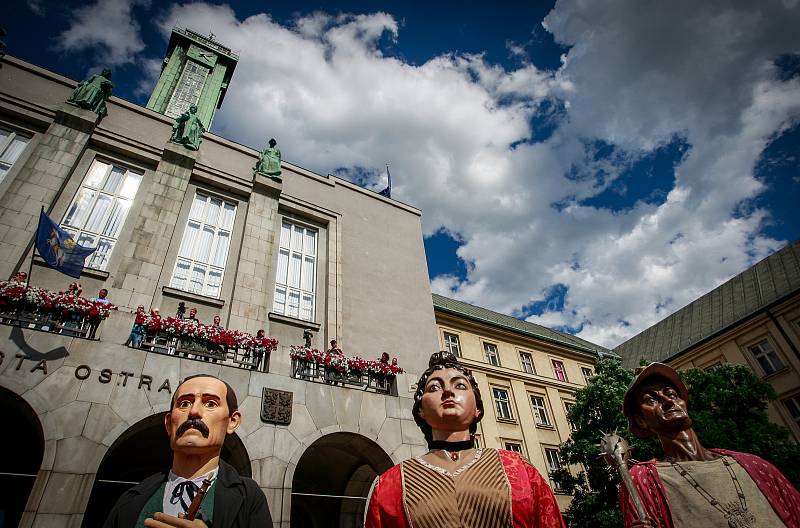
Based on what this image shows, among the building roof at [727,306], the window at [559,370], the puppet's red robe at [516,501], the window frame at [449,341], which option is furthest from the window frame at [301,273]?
the building roof at [727,306]

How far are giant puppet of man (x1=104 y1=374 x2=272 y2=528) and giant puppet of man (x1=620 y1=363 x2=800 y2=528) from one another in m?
2.78

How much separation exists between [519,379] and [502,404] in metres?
2.24

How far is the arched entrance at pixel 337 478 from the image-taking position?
8594 mm

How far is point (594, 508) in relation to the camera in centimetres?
1473

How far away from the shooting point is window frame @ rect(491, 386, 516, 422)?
21078 millimetres

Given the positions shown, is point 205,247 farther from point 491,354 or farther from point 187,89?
point 187,89

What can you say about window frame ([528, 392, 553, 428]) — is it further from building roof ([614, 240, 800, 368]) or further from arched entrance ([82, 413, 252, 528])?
arched entrance ([82, 413, 252, 528])

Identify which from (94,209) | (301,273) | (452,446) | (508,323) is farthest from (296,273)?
(508,323)

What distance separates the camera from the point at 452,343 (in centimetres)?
2303

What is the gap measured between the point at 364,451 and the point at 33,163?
36.1ft

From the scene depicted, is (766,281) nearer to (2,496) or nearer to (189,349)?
(189,349)

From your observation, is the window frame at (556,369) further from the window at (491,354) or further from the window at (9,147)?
the window at (9,147)

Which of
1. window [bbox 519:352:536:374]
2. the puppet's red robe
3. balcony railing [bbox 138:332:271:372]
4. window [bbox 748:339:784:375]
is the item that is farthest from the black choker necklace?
window [bbox 748:339:784:375]

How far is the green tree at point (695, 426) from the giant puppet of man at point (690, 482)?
37.7 ft
